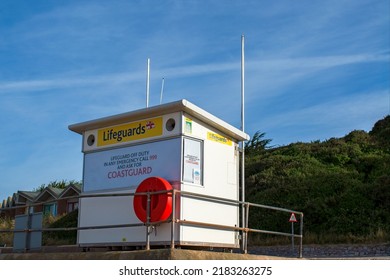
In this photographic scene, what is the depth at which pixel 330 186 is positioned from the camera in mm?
35000

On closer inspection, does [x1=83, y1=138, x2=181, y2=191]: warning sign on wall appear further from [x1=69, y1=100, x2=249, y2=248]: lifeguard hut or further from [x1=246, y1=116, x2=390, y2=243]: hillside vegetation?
[x1=246, y1=116, x2=390, y2=243]: hillside vegetation

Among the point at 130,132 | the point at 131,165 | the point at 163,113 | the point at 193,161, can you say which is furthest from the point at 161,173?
the point at 130,132

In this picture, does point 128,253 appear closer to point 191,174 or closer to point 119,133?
point 191,174

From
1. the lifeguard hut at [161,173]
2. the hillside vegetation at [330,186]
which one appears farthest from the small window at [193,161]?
the hillside vegetation at [330,186]

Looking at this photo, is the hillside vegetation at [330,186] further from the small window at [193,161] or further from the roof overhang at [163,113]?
the small window at [193,161]

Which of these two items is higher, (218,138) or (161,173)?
(218,138)

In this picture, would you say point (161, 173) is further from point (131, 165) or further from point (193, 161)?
point (131, 165)

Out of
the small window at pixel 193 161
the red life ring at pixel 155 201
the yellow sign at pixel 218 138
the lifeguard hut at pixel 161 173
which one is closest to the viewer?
the red life ring at pixel 155 201

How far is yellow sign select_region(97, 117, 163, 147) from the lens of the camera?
10.5m

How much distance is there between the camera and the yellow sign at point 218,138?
10.9 metres

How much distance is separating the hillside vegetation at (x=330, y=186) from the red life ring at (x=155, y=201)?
1918cm

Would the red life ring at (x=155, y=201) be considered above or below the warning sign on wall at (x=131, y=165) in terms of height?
below

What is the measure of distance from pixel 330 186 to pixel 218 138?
83.2 feet
